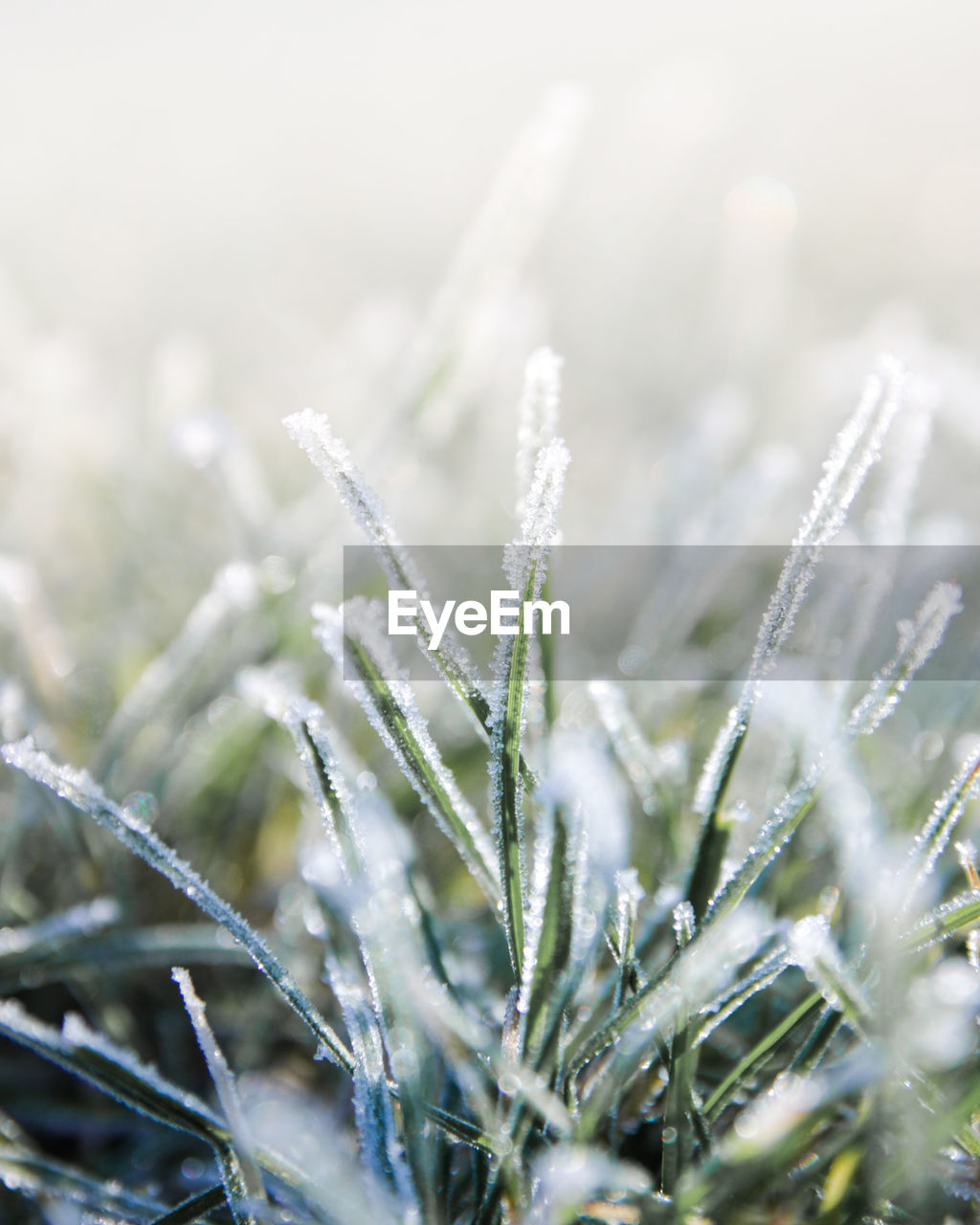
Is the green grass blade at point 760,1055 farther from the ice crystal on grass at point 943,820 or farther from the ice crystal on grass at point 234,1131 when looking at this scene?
the ice crystal on grass at point 234,1131

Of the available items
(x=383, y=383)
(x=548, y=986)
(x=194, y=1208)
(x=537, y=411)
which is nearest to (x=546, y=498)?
(x=537, y=411)

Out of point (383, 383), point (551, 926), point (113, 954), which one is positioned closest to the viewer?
point (551, 926)

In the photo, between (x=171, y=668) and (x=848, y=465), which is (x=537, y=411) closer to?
(x=848, y=465)

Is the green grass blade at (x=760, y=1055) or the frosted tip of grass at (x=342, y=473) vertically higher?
the frosted tip of grass at (x=342, y=473)

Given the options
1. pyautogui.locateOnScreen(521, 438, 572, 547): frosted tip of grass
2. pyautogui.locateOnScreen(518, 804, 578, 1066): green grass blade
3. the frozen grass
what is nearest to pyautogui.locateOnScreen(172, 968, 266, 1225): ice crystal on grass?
the frozen grass

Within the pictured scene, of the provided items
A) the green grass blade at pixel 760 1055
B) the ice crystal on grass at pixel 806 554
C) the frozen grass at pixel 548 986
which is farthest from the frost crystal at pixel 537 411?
the green grass blade at pixel 760 1055

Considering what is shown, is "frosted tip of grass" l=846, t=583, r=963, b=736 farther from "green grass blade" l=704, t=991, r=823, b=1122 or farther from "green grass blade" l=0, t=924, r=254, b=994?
"green grass blade" l=0, t=924, r=254, b=994

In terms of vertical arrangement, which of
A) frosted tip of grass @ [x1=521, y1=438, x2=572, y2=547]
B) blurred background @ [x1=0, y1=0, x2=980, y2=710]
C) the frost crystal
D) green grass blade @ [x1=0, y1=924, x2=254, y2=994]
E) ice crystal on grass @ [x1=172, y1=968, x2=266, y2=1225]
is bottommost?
ice crystal on grass @ [x1=172, y1=968, x2=266, y2=1225]

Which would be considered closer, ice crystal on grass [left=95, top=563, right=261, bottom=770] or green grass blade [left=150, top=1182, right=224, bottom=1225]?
green grass blade [left=150, top=1182, right=224, bottom=1225]

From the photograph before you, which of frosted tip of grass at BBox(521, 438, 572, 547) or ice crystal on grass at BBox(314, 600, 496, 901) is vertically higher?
frosted tip of grass at BBox(521, 438, 572, 547)
